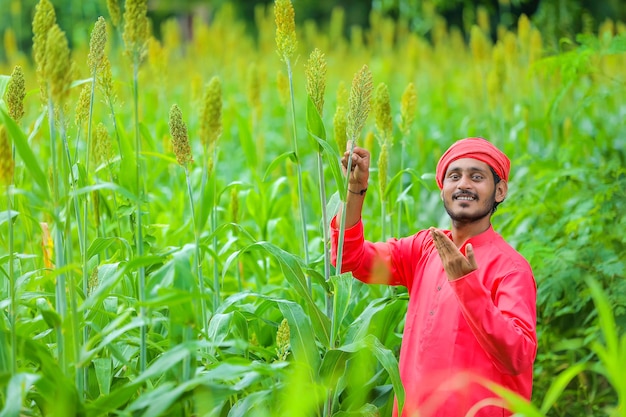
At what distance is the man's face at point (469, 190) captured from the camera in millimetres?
2529

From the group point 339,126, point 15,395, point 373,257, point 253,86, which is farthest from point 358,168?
point 253,86

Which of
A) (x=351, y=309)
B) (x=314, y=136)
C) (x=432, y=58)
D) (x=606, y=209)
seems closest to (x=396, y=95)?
(x=432, y=58)

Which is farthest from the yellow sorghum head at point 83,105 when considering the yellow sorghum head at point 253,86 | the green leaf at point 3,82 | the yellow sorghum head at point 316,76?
the yellow sorghum head at point 253,86

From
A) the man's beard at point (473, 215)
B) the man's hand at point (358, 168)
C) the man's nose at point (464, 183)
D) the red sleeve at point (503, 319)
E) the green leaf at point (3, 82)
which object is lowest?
the red sleeve at point (503, 319)

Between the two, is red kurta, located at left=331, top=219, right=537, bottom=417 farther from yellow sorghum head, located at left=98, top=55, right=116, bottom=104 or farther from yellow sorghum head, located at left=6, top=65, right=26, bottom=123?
yellow sorghum head, located at left=6, top=65, right=26, bottom=123

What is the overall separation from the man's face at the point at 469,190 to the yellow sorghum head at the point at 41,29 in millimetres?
1178

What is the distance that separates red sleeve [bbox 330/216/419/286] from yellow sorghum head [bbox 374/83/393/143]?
0.34 meters

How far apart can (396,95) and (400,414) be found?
5.21 metres

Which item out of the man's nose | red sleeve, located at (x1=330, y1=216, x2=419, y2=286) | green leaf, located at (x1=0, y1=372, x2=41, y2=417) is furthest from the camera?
red sleeve, located at (x1=330, y1=216, x2=419, y2=286)

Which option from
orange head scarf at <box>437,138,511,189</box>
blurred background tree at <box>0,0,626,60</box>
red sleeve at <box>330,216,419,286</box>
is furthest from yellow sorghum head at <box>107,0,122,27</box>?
blurred background tree at <box>0,0,626,60</box>

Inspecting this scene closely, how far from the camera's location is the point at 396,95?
7320mm

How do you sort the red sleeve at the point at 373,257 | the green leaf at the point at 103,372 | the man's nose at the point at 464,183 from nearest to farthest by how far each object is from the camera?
the green leaf at the point at 103,372
the man's nose at the point at 464,183
the red sleeve at the point at 373,257

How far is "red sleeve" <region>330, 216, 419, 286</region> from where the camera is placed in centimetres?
275

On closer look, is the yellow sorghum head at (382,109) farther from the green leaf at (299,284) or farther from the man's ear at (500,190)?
the green leaf at (299,284)
